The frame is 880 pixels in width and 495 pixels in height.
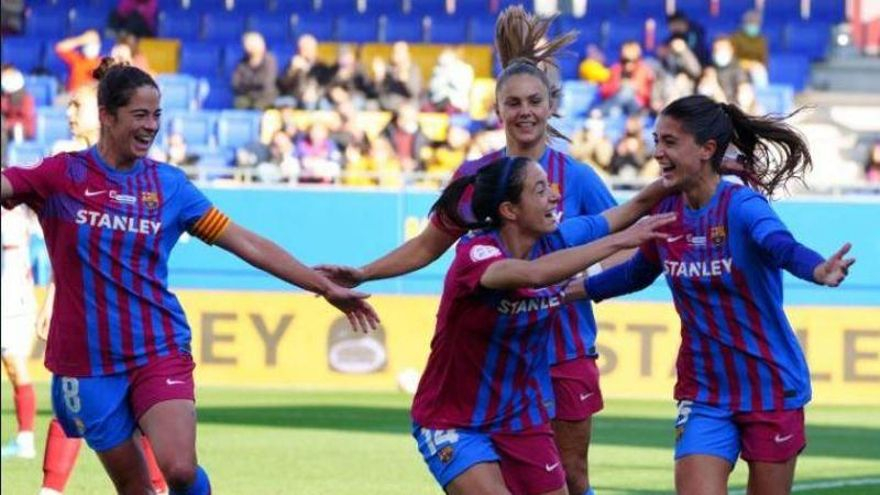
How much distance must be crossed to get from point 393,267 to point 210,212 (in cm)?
78

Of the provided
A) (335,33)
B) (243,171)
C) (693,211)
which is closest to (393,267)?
(693,211)

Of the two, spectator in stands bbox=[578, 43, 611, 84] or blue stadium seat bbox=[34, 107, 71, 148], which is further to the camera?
spectator in stands bbox=[578, 43, 611, 84]

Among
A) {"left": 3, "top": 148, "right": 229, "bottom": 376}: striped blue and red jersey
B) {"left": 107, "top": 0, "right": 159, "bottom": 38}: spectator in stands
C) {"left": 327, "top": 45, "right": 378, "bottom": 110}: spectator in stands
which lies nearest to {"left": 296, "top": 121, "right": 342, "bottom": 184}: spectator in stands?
{"left": 327, "top": 45, "right": 378, "bottom": 110}: spectator in stands

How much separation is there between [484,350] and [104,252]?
5.35ft

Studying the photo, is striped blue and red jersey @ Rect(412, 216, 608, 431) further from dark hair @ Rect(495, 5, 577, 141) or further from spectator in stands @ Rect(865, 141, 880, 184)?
spectator in stands @ Rect(865, 141, 880, 184)

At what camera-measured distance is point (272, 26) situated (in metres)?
29.2

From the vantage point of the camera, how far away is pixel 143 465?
8.95 meters

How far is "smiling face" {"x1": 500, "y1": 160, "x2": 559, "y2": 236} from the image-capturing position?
8.03m

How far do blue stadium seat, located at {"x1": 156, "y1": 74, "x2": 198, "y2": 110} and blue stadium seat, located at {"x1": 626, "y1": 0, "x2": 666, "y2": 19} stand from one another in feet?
20.2

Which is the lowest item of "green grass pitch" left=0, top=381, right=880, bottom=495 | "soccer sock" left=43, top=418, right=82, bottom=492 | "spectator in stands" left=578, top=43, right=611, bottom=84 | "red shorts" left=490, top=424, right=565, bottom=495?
"green grass pitch" left=0, top=381, right=880, bottom=495

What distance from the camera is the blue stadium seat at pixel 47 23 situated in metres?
29.3

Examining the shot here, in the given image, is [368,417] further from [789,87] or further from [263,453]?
[789,87]

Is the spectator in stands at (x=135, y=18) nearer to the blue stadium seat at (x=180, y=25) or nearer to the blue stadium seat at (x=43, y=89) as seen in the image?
the blue stadium seat at (x=180, y=25)

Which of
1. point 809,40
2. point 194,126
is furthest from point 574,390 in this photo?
point 809,40
